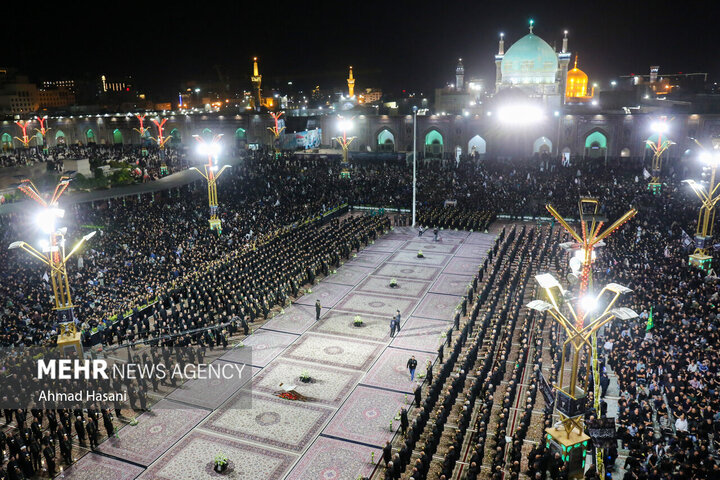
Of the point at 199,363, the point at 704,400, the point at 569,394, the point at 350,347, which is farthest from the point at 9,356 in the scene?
the point at 704,400

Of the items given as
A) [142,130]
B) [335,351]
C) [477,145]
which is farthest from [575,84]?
[335,351]

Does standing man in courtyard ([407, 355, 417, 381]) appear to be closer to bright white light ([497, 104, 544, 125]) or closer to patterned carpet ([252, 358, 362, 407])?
patterned carpet ([252, 358, 362, 407])

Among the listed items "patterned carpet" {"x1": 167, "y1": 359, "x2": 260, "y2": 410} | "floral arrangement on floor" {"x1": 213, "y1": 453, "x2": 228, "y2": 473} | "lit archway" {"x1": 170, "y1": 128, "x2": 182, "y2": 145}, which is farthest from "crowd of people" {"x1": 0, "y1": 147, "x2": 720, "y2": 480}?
"lit archway" {"x1": 170, "y1": 128, "x2": 182, "y2": 145}

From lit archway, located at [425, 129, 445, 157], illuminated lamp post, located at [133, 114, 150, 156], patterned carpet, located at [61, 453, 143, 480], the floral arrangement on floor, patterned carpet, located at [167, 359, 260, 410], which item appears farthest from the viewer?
illuminated lamp post, located at [133, 114, 150, 156]

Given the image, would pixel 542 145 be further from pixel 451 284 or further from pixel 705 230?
pixel 451 284

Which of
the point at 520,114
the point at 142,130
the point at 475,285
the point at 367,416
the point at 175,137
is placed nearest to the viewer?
the point at 367,416

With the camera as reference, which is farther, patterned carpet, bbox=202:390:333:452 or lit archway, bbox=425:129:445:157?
lit archway, bbox=425:129:445:157
